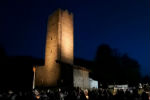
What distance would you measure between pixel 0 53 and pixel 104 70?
23793mm

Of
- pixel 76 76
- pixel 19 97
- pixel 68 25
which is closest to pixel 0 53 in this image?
pixel 68 25

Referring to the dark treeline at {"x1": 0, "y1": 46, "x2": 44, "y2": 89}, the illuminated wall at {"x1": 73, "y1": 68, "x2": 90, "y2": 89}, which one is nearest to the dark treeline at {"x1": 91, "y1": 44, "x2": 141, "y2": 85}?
the illuminated wall at {"x1": 73, "y1": 68, "x2": 90, "y2": 89}

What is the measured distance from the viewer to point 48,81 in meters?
26.5

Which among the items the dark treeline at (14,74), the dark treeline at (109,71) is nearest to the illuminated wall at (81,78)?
the dark treeline at (109,71)

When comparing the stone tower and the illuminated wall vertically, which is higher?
the stone tower

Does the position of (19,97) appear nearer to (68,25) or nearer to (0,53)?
(68,25)

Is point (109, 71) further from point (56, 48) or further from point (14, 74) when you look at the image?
point (14, 74)

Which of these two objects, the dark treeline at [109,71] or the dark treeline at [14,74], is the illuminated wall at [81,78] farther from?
the dark treeline at [14,74]

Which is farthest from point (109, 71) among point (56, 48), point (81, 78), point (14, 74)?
point (14, 74)

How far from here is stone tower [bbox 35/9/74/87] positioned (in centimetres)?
2664

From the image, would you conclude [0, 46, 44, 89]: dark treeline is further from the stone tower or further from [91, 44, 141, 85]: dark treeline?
[91, 44, 141, 85]: dark treeline

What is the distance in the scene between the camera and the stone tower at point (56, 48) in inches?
1049

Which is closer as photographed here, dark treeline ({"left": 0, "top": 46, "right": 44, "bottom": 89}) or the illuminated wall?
the illuminated wall

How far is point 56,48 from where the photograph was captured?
28.0 m
